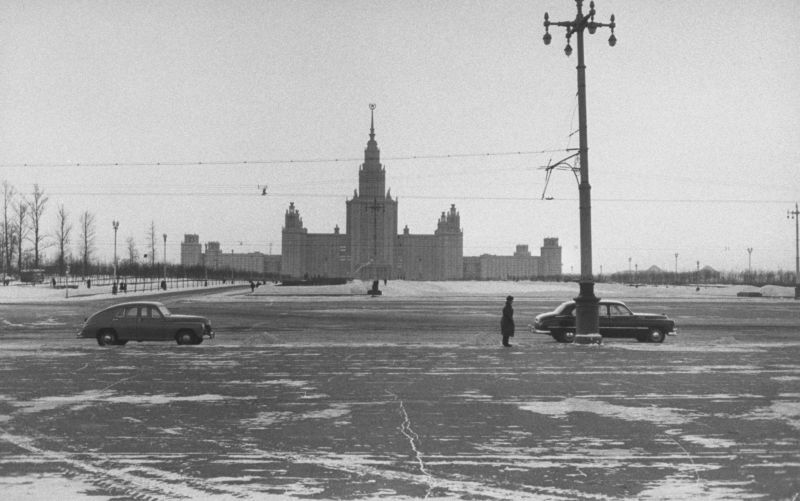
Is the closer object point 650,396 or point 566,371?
point 650,396

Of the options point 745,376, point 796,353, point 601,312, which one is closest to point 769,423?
point 745,376

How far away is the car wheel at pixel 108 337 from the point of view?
63.7 feet

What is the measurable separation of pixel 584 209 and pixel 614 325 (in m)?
4.19

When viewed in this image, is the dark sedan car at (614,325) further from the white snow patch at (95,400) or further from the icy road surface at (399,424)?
the white snow patch at (95,400)

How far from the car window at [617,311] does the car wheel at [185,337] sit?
1398 cm

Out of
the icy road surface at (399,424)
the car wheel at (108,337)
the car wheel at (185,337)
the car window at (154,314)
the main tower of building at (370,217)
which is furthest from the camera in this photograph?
the main tower of building at (370,217)

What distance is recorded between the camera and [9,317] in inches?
1261

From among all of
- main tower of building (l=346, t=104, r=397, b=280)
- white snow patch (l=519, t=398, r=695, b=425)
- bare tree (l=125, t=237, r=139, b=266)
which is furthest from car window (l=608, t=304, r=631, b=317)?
main tower of building (l=346, t=104, r=397, b=280)

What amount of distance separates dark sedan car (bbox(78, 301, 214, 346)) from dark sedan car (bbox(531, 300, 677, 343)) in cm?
1134

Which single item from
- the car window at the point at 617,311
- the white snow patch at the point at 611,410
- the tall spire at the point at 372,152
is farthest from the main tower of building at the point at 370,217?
the white snow patch at the point at 611,410

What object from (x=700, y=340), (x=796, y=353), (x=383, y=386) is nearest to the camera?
(x=383, y=386)

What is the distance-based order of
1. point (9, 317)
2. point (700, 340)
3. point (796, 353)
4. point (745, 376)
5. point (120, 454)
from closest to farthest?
Result: point (120, 454), point (745, 376), point (796, 353), point (700, 340), point (9, 317)

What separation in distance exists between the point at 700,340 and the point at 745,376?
8.16 m

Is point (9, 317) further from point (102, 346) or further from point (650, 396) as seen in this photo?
point (650, 396)
